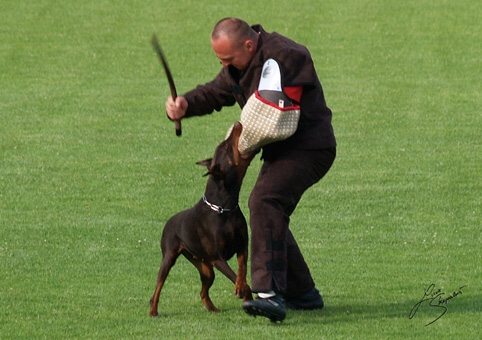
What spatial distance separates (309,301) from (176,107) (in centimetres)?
162

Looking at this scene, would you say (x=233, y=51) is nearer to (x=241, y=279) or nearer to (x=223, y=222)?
(x=223, y=222)

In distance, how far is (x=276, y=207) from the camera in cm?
671

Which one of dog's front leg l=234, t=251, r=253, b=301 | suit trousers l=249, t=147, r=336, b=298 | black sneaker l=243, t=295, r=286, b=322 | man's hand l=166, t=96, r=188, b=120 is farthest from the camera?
man's hand l=166, t=96, r=188, b=120

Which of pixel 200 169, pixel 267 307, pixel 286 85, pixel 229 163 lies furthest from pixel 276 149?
pixel 200 169

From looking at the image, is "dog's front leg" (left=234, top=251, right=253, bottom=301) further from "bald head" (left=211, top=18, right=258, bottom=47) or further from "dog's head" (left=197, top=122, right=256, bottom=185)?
"bald head" (left=211, top=18, right=258, bottom=47)

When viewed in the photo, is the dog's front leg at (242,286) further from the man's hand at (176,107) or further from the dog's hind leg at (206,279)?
the man's hand at (176,107)

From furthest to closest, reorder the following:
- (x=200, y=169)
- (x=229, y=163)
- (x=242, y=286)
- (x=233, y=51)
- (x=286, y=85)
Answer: (x=200, y=169) → (x=229, y=163) → (x=242, y=286) → (x=233, y=51) → (x=286, y=85)

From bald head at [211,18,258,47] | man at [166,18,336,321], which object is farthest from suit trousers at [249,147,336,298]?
bald head at [211,18,258,47]

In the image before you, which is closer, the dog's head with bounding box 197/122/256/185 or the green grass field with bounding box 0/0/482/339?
the dog's head with bounding box 197/122/256/185

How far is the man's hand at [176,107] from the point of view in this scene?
7078 millimetres

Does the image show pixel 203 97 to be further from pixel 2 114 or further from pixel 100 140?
pixel 2 114

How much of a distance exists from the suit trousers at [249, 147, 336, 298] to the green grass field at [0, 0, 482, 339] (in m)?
0.37

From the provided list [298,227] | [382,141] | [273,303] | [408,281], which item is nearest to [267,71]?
[273,303]

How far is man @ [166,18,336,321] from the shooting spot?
260 inches
